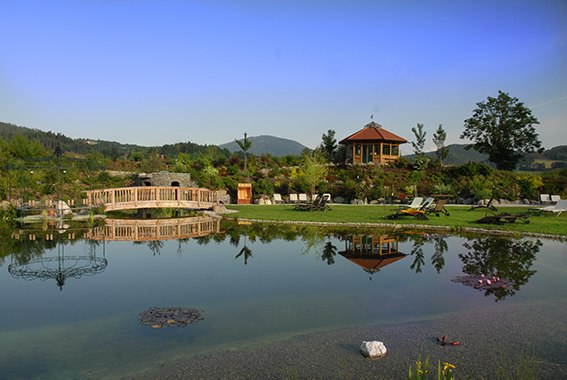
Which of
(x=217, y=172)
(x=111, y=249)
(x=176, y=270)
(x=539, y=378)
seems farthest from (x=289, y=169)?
(x=539, y=378)

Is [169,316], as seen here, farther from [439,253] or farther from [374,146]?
[374,146]

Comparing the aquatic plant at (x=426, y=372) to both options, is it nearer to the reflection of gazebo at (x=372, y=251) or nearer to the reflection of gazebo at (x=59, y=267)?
the reflection of gazebo at (x=372, y=251)

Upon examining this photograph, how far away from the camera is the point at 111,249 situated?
11.2 metres

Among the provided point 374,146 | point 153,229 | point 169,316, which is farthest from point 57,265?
point 374,146

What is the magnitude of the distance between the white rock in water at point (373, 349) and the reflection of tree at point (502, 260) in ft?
10.3

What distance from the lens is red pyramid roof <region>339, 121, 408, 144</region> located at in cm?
3438

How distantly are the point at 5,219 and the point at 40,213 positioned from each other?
1896 mm

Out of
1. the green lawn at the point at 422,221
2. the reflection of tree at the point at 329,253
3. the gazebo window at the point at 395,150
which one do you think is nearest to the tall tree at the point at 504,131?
the gazebo window at the point at 395,150

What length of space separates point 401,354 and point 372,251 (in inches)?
247

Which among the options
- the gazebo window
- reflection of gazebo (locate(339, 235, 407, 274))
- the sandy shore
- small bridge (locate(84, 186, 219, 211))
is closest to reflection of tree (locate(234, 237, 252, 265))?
reflection of gazebo (locate(339, 235, 407, 274))

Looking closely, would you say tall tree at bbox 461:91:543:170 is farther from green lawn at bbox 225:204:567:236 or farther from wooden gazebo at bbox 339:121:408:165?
green lawn at bbox 225:204:567:236

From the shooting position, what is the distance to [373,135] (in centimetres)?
3522

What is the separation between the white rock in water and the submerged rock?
2.32 metres

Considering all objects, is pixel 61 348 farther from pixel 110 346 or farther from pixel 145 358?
pixel 145 358
